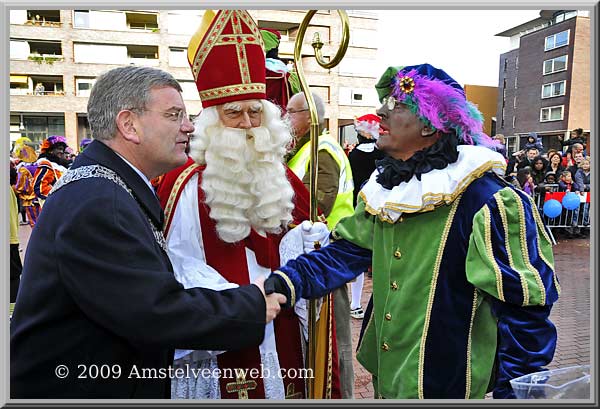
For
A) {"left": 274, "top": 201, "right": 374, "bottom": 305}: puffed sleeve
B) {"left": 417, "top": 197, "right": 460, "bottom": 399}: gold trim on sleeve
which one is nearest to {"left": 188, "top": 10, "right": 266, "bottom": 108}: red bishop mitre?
{"left": 274, "top": 201, "right": 374, "bottom": 305}: puffed sleeve

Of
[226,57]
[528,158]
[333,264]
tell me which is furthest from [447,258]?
[528,158]

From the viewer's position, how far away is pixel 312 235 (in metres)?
2.12

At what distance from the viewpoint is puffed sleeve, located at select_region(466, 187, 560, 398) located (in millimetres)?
1554

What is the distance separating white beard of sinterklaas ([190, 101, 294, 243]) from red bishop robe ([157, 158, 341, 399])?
0.16 feet

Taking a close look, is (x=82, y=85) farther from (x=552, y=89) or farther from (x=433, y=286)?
(x=552, y=89)

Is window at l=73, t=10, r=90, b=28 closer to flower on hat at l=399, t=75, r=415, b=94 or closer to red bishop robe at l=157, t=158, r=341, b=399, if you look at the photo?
red bishop robe at l=157, t=158, r=341, b=399

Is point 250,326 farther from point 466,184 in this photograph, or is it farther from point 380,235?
point 466,184

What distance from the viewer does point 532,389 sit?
1.55 metres

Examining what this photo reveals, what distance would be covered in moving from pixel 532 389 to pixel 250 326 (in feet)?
3.18

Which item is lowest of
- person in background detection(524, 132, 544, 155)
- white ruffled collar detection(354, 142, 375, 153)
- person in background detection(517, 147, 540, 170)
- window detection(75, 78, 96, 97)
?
person in background detection(517, 147, 540, 170)

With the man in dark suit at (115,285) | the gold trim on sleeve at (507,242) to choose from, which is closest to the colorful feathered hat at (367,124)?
the gold trim on sleeve at (507,242)

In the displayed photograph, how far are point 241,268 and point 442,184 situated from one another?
0.94 meters

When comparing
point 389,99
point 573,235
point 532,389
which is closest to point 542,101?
point 389,99

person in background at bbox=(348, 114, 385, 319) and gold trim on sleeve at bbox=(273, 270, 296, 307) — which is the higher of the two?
person in background at bbox=(348, 114, 385, 319)
